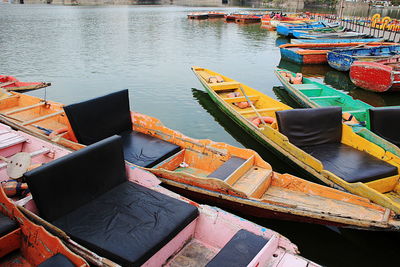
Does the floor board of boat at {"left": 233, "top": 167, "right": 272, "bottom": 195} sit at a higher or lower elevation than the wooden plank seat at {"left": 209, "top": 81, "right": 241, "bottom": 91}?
lower

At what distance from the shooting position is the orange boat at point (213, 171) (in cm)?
509

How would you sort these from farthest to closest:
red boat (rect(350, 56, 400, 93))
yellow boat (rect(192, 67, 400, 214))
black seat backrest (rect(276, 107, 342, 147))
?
red boat (rect(350, 56, 400, 93))
black seat backrest (rect(276, 107, 342, 147))
yellow boat (rect(192, 67, 400, 214))

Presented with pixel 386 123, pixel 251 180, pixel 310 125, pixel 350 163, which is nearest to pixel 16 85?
pixel 251 180

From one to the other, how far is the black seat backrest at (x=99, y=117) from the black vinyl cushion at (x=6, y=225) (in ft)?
8.47

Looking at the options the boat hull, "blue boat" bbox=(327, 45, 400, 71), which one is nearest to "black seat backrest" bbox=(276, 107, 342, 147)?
the boat hull

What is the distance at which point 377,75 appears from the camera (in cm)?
1317

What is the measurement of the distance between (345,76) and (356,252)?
46.7 feet

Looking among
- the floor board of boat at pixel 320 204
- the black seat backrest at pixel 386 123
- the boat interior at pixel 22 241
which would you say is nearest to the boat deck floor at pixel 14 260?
the boat interior at pixel 22 241

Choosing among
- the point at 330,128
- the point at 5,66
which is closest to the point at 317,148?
the point at 330,128

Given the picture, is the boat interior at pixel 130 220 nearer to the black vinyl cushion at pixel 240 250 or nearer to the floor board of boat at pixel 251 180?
the black vinyl cushion at pixel 240 250

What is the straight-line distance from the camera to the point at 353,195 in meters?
5.29

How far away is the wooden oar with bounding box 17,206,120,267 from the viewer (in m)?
3.56

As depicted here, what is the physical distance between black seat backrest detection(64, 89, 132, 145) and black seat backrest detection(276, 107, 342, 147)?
11.7 feet

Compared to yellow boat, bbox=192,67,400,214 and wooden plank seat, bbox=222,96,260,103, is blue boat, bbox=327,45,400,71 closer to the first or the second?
wooden plank seat, bbox=222,96,260,103
